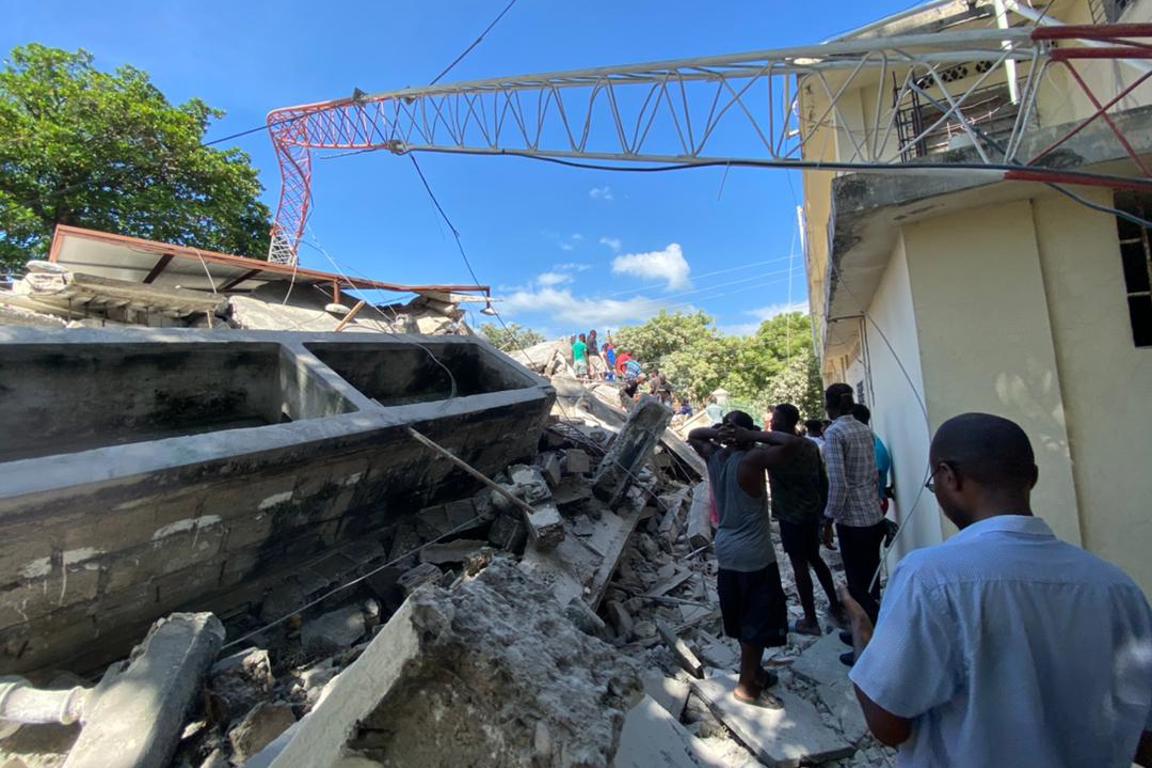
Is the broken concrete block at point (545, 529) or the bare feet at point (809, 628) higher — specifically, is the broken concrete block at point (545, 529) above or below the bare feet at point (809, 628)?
above

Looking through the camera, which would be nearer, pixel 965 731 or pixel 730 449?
pixel 965 731

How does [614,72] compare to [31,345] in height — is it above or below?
above

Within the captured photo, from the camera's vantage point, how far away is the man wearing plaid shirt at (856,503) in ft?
12.3

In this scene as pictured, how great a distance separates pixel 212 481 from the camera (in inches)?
117

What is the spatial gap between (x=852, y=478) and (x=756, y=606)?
1.24 m

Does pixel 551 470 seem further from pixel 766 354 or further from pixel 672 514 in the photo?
pixel 766 354

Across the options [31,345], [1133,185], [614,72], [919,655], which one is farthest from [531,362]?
[919,655]

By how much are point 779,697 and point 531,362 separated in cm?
1227

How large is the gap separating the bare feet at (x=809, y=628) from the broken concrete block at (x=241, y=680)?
3481 mm

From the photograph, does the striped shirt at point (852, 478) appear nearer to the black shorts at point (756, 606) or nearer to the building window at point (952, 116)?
the black shorts at point (756, 606)

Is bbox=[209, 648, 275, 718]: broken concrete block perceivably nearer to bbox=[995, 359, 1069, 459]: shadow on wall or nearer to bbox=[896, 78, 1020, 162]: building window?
bbox=[995, 359, 1069, 459]: shadow on wall

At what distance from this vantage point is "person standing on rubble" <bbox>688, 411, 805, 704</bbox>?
313 centimetres

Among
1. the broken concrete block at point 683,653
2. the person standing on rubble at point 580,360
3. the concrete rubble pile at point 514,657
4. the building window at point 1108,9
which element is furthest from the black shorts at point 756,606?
the person standing on rubble at point 580,360

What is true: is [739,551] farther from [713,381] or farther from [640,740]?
[713,381]
